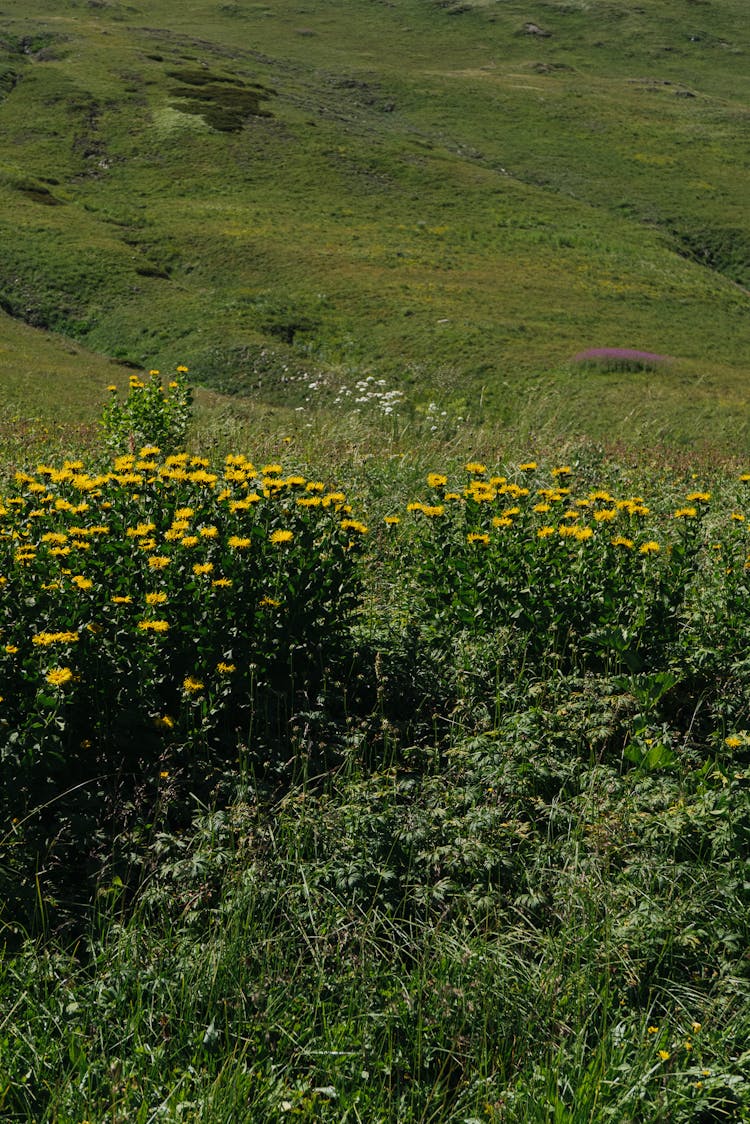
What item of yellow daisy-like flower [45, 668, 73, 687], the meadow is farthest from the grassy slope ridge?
yellow daisy-like flower [45, 668, 73, 687]

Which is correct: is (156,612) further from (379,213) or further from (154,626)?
(379,213)

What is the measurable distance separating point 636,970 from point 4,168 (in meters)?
48.4

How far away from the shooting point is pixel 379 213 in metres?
45.3

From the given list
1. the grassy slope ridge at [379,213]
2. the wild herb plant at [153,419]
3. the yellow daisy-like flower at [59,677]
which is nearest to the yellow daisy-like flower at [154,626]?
the yellow daisy-like flower at [59,677]

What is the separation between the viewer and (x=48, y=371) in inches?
838

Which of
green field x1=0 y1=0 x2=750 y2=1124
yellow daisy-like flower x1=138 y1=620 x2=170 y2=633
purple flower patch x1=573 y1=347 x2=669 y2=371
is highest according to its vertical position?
yellow daisy-like flower x1=138 y1=620 x2=170 y2=633

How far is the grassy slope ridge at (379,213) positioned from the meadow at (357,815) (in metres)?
11.5

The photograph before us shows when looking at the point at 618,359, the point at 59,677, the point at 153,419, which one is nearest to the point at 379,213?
the point at 618,359

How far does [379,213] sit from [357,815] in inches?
1779

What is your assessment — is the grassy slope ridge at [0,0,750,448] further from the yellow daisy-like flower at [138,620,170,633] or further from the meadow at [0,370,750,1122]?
the yellow daisy-like flower at [138,620,170,633]

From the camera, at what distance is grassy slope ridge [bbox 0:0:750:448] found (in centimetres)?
2666

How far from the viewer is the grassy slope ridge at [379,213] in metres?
26.7

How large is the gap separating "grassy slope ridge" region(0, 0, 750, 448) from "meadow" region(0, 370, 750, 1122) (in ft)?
37.9

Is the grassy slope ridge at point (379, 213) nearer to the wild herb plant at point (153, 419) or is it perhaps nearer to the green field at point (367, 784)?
the wild herb plant at point (153, 419)
